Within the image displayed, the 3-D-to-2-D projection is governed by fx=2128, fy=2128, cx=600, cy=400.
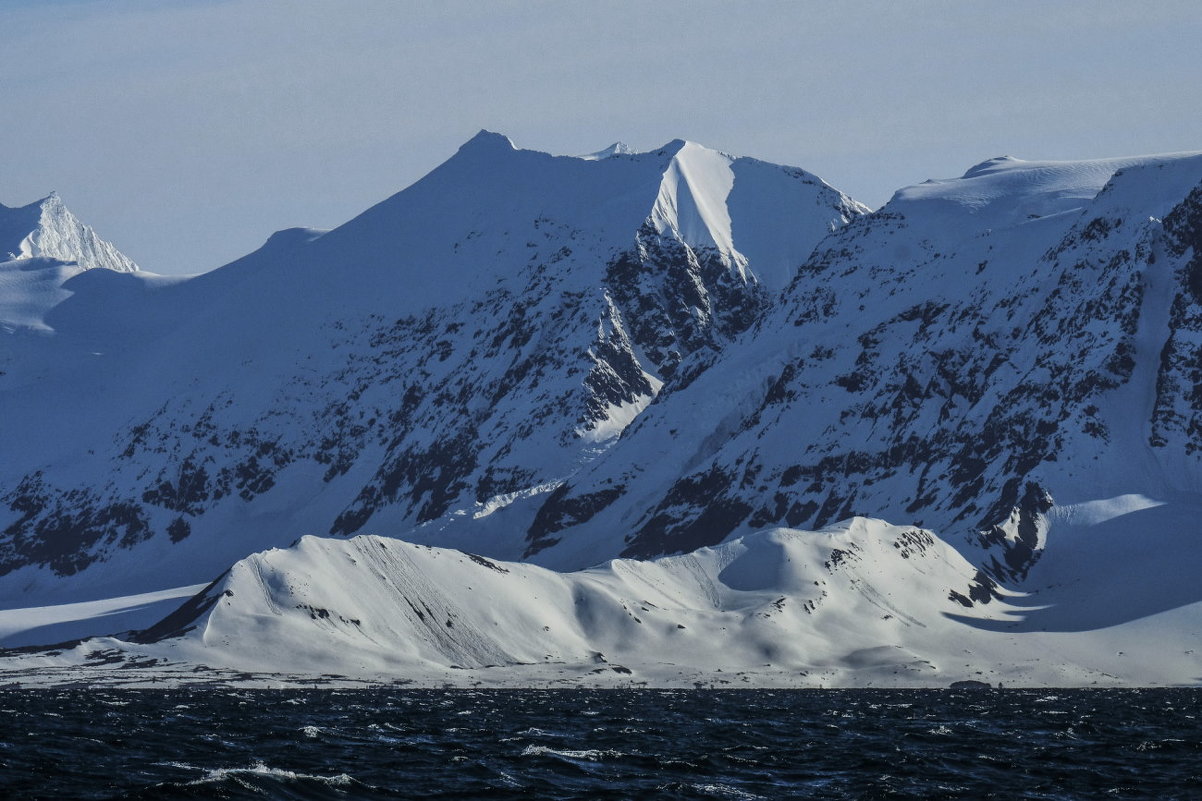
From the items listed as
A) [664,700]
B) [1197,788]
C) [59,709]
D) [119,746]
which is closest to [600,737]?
[119,746]

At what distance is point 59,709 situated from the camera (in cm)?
16138

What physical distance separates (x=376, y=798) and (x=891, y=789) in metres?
23.9

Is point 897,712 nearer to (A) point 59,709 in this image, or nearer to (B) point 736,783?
(A) point 59,709

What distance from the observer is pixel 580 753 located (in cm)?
11412

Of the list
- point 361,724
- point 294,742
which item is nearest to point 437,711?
point 361,724

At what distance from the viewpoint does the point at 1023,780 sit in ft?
338

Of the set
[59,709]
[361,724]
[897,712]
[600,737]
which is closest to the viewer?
[600,737]

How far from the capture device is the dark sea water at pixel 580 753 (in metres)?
94.1

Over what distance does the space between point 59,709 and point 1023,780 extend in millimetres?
85018

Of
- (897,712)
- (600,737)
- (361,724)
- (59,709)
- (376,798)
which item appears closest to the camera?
(376,798)

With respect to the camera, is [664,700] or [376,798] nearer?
[376,798]

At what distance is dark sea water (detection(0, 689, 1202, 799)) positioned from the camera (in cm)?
9412

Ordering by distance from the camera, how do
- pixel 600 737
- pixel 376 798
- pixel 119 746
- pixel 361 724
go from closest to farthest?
pixel 376 798 < pixel 119 746 < pixel 600 737 < pixel 361 724

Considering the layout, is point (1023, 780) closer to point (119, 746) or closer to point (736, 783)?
point (736, 783)
